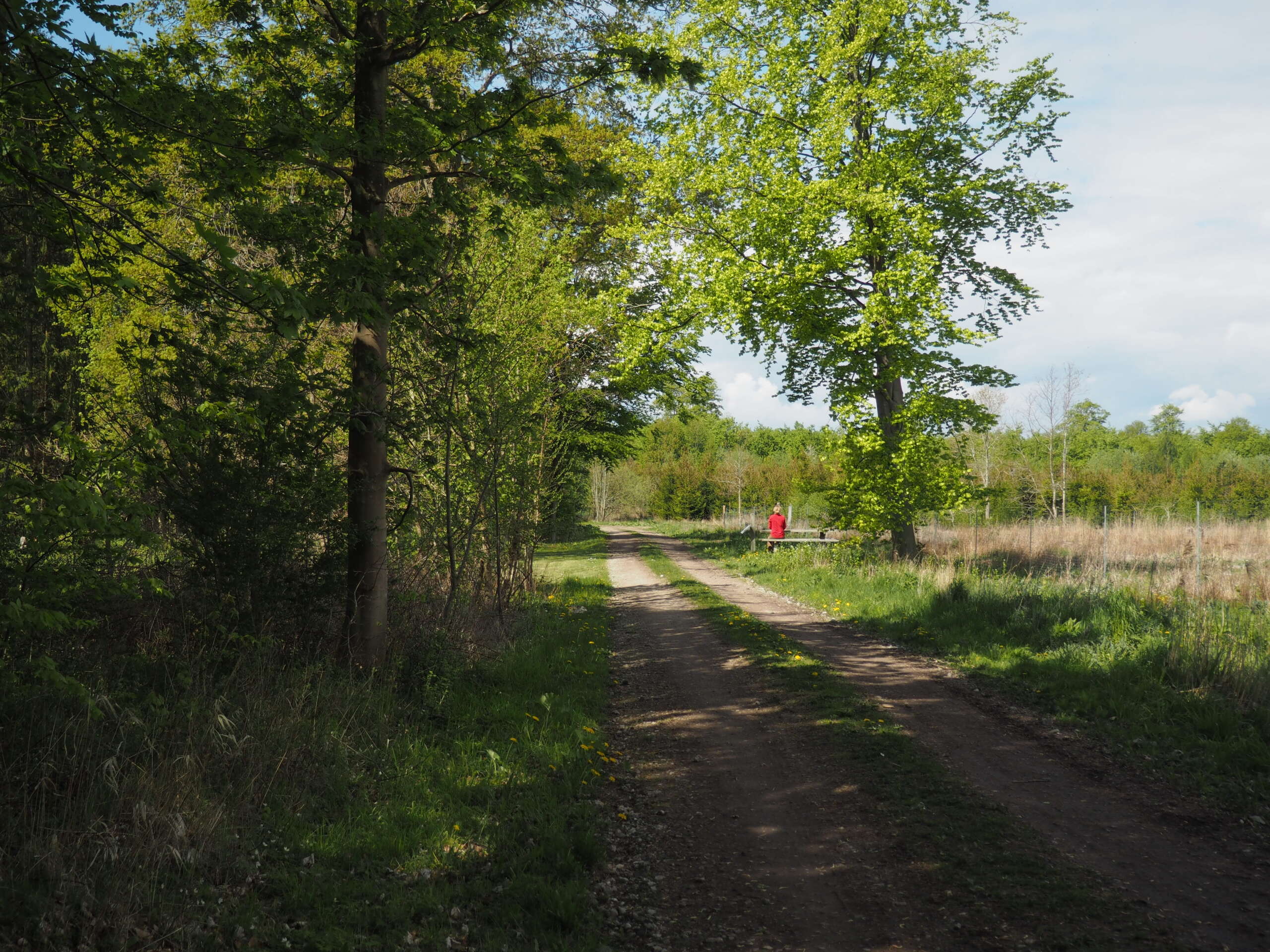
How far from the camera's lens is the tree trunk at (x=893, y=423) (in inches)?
714

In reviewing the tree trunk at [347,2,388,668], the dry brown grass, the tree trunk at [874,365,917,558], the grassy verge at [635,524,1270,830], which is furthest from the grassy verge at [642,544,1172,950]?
the tree trunk at [874,365,917,558]

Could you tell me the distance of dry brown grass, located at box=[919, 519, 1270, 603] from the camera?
14.1 meters

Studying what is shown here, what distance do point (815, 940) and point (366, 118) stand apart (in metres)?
7.16

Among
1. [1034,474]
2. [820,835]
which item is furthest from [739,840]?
[1034,474]

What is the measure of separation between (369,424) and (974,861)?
627cm

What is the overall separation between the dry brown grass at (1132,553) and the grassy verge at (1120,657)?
6.70 feet

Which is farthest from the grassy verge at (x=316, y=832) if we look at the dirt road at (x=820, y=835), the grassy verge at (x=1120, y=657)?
the grassy verge at (x=1120, y=657)

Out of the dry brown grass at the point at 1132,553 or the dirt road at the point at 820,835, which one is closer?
the dirt road at the point at 820,835

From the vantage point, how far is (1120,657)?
891 centimetres

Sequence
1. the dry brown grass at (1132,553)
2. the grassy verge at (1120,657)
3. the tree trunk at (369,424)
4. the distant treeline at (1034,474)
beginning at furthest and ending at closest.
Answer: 1. the distant treeline at (1034,474)
2. the dry brown grass at (1132,553)
3. the tree trunk at (369,424)
4. the grassy verge at (1120,657)

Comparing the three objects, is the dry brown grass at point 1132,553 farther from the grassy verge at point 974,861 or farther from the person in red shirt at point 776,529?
the grassy verge at point 974,861

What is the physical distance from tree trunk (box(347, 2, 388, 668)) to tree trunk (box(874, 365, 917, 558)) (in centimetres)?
1290

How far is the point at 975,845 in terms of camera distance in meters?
5.09

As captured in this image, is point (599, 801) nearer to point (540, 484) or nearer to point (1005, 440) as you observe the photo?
point (540, 484)
